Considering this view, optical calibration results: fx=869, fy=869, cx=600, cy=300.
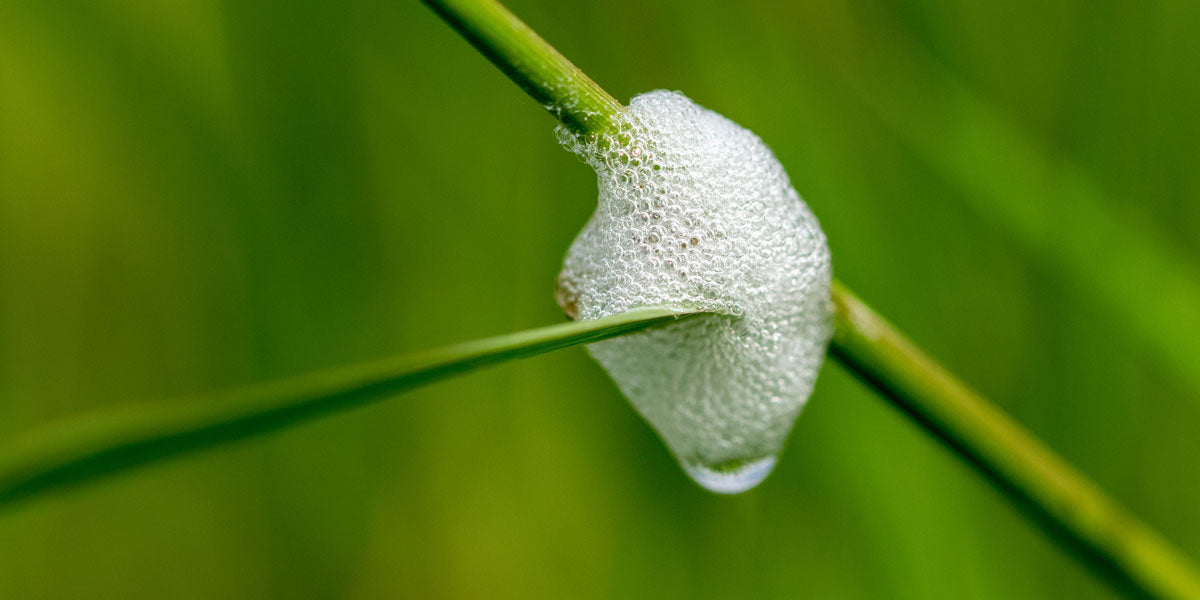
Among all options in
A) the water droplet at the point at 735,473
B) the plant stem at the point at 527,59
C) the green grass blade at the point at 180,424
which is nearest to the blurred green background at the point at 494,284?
the water droplet at the point at 735,473

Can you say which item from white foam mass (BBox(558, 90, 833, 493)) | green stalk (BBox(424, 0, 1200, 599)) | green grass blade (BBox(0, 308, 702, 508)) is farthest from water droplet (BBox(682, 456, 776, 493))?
green grass blade (BBox(0, 308, 702, 508))

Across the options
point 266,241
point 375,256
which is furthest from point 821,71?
point 266,241

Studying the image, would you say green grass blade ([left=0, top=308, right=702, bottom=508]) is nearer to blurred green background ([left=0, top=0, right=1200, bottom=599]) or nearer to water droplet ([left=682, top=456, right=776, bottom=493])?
water droplet ([left=682, top=456, right=776, bottom=493])

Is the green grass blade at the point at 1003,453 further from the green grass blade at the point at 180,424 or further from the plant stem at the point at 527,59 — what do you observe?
the green grass blade at the point at 180,424

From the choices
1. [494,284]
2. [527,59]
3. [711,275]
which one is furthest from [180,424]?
[494,284]

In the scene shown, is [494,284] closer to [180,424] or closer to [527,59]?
[527,59]

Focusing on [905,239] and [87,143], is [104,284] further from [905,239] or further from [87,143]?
[905,239]
